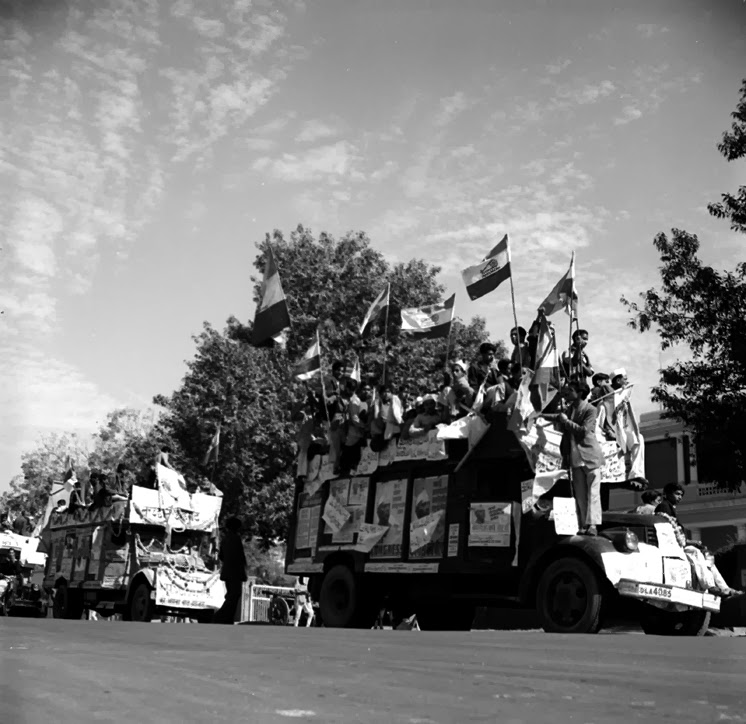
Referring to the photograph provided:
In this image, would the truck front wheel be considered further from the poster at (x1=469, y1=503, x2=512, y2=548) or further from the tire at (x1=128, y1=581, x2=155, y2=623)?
the tire at (x1=128, y1=581, x2=155, y2=623)

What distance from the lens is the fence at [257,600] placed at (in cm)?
→ 2377

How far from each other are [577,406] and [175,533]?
10.8m

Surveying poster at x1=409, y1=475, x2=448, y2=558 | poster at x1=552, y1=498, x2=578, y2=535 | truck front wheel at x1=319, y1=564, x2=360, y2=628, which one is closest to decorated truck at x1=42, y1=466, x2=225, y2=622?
truck front wheel at x1=319, y1=564, x2=360, y2=628

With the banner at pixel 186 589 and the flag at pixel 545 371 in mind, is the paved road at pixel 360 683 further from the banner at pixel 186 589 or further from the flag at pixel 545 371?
the banner at pixel 186 589

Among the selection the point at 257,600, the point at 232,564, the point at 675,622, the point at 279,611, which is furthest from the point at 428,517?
the point at 257,600

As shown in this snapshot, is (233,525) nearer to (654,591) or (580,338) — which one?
(580,338)

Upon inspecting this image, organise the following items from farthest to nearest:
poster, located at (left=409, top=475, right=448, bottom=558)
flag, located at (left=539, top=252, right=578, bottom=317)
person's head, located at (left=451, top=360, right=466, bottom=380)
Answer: flag, located at (left=539, top=252, right=578, bottom=317), person's head, located at (left=451, top=360, right=466, bottom=380), poster, located at (left=409, top=475, right=448, bottom=558)

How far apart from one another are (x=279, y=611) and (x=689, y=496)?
22109mm

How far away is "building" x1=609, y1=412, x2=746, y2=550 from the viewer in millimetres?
38219

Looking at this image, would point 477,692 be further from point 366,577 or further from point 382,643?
point 366,577

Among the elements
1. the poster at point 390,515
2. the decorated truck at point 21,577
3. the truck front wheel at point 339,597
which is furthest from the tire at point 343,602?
the decorated truck at point 21,577

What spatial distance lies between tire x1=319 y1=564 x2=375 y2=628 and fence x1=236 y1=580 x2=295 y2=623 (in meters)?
10.2

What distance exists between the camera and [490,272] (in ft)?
51.1

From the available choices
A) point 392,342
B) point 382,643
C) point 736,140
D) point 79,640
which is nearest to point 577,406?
point 382,643
